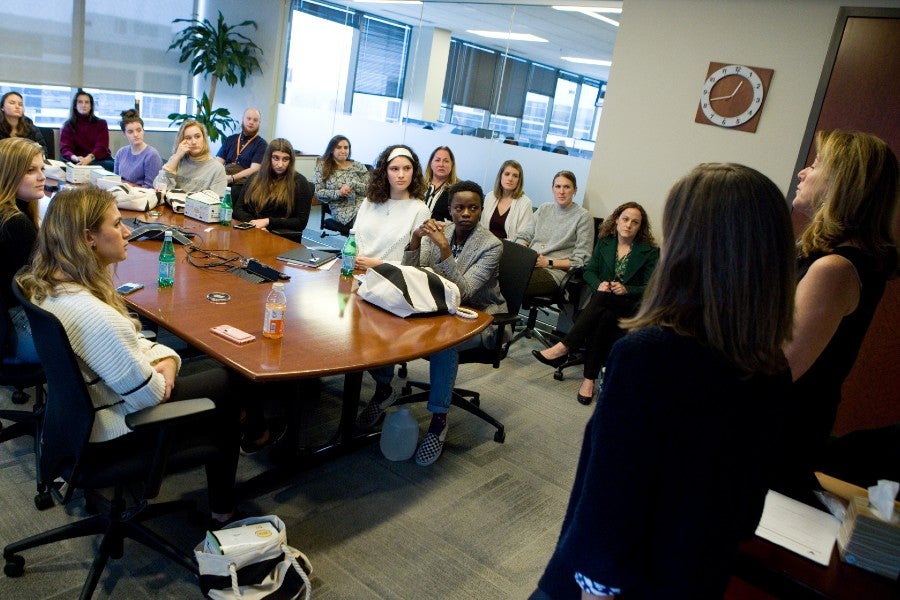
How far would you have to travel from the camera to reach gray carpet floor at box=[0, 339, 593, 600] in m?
2.23

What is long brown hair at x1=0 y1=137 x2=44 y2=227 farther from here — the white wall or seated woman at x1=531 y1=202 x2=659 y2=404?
the white wall

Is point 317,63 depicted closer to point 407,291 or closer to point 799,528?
point 407,291

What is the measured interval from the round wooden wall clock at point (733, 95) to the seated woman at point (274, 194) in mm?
2849

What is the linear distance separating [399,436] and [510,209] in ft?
8.74

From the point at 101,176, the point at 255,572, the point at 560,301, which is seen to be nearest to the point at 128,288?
the point at 255,572

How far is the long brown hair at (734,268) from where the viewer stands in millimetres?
1012

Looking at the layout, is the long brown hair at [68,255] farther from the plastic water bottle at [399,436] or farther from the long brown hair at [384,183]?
the long brown hair at [384,183]

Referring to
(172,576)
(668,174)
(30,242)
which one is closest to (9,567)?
(172,576)

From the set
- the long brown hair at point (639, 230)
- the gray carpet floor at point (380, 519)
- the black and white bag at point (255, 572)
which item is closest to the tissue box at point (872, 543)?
the gray carpet floor at point (380, 519)

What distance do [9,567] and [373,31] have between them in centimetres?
602

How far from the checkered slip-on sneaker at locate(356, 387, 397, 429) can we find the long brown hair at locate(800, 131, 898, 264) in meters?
2.24

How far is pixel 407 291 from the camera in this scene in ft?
9.14

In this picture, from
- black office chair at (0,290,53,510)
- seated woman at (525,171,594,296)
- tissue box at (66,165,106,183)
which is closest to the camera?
black office chair at (0,290,53,510)

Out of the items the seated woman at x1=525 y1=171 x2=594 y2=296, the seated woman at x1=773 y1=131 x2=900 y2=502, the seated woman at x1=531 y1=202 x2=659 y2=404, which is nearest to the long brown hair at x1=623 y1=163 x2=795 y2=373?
the seated woman at x1=773 y1=131 x2=900 y2=502
